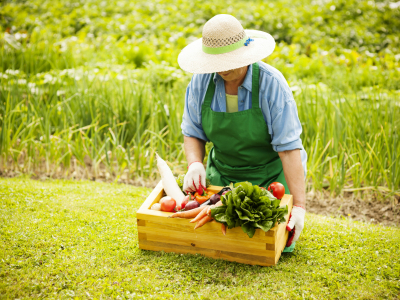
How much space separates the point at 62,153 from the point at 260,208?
8.17 ft

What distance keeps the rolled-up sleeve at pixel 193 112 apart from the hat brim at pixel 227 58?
0.82ft

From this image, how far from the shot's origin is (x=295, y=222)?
216 cm

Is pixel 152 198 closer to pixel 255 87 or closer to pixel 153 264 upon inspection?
pixel 153 264

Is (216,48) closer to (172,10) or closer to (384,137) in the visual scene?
(384,137)

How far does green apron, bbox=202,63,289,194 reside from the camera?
2.20 metres

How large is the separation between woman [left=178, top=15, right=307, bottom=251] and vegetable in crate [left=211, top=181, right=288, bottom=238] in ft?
0.96

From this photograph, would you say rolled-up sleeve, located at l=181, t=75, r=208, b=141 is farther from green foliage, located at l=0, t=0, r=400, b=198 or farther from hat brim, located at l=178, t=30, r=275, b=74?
green foliage, located at l=0, t=0, r=400, b=198

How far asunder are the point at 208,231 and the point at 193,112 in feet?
2.55

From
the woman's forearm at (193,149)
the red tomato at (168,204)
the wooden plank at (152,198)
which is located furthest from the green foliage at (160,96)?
the red tomato at (168,204)

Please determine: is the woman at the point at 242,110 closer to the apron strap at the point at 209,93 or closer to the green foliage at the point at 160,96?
the apron strap at the point at 209,93

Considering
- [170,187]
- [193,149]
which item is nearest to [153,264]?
[170,187]

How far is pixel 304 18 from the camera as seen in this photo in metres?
7.03

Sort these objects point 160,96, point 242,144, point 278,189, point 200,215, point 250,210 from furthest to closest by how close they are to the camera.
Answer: point 160,96
point 242,144
point 278,189
point 200,215
point 250,210

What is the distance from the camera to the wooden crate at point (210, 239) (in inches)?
78.8
